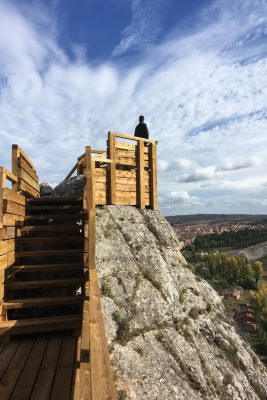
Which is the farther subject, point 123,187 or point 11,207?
Result: point 123,187

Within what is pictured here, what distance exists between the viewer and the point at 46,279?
9.01m

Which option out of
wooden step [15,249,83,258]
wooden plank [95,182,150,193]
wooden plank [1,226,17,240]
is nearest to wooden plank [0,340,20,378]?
wooden step [15,249,83,258]

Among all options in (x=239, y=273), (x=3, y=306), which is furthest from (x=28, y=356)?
(x=239, y=273)

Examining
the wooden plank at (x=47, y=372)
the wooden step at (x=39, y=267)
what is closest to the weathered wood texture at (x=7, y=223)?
the wooden step at (x=39, y=267)

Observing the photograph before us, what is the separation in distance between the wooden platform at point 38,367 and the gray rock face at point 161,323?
202 centimetres

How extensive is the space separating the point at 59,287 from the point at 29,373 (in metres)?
3.55

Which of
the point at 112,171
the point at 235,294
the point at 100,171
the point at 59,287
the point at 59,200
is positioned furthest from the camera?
the point at 235,294

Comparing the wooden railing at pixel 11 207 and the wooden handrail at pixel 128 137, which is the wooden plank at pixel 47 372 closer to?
the wooden railing at pixel 11 207

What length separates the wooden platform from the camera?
476 centimetres

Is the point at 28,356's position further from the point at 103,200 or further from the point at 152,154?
the point at 152,154

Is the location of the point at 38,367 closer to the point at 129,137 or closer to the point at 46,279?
the point at 46,279

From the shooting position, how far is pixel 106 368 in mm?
3172

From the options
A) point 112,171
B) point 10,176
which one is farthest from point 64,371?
point 112,171

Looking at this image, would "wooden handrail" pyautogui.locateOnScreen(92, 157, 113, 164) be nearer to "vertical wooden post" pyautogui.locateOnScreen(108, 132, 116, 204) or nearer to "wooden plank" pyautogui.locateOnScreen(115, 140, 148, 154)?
"vertical wooden post" pyautogui.locateOnScreen(108, 132, 116, 204)
